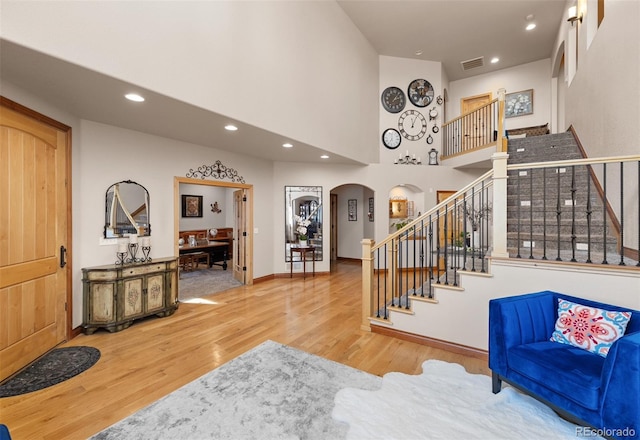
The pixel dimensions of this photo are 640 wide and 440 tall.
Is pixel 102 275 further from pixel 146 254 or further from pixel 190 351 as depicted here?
pixel 190 351

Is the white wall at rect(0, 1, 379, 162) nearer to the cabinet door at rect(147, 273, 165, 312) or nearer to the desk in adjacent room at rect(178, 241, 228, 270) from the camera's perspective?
the cabinet door at rect(147, 273, 165, 312)

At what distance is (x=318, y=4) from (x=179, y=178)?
12.9ft

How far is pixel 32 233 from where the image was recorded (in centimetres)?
287

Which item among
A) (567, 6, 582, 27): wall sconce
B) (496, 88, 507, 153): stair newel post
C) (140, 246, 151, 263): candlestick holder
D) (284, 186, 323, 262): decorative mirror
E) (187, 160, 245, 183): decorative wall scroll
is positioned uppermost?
(567, 6, 582, 27): wall sconce

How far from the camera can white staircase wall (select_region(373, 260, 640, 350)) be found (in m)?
2.28

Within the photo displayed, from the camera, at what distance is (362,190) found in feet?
28.5

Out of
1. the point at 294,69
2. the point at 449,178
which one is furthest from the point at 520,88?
the point at 294,69

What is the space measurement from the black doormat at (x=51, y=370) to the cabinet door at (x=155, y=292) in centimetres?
87

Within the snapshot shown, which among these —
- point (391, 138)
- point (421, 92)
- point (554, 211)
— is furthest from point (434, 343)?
point (421, 92)

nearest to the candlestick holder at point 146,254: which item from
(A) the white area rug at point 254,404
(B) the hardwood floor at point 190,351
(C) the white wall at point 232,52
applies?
(B) the hardwood floor at point 190,351

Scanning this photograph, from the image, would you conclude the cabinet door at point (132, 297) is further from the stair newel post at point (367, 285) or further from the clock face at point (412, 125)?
the clock face at point (412, 125)

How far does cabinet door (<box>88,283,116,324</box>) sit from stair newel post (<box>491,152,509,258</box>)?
14.7 feet

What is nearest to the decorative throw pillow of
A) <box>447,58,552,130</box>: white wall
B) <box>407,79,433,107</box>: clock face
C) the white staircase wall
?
the white staircase wall

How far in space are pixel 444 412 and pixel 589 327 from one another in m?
1.24
